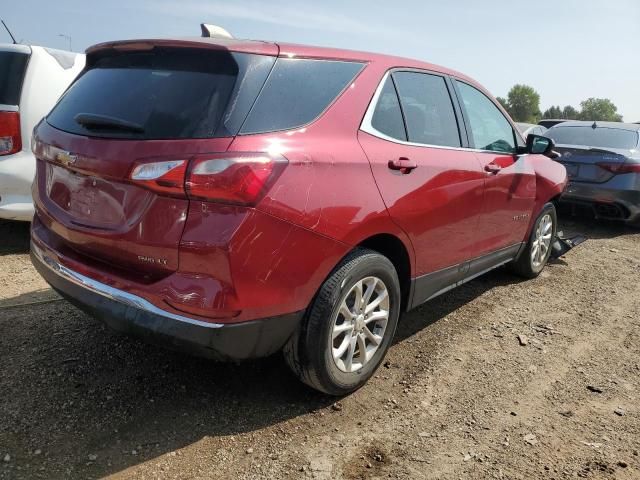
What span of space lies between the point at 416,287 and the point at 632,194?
16.4 ft

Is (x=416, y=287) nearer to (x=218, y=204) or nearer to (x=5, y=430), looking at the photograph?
(x=218, y=204)

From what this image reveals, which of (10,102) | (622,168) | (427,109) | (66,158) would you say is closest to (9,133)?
(10,102)

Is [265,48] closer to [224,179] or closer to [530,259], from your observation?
[224,179]

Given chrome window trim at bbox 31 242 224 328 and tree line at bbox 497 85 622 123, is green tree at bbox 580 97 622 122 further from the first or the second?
chrome window trim at bbox 31 242 224 328

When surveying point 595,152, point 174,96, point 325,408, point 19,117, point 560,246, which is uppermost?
point 174,96

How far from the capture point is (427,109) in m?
3.44

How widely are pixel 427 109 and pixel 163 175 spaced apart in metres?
1.84

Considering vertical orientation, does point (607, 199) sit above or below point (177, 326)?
above

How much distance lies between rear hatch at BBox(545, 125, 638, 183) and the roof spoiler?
18.9ft

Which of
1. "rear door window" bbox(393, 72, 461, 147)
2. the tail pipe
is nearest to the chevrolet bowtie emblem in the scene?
"rear door window" bbox(393, 72, 461, 147)

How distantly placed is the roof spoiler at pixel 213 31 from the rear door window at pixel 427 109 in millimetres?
976

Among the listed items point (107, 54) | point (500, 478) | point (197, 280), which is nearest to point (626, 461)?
point (500, 478)

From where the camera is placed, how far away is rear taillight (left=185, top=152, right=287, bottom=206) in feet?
7.24

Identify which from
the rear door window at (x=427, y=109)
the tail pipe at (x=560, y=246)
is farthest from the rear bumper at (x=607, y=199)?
the rear door window at (x=427, y=109)
